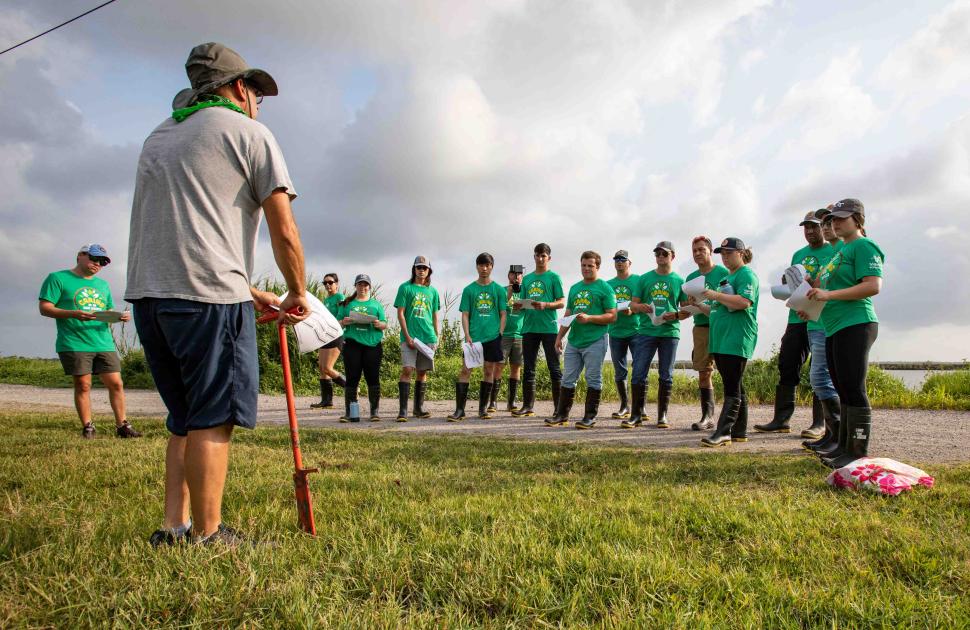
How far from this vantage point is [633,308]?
330 inches

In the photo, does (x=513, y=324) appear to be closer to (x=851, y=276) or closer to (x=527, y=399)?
(x=527, y=399)

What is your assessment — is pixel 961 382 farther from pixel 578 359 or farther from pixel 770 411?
pixel 578 359

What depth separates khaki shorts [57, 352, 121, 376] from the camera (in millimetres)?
7086

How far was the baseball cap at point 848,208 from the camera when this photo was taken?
196 inches

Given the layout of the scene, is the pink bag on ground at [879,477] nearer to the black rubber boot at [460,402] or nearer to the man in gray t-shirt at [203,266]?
the man in gray t-shirt at [203,266]

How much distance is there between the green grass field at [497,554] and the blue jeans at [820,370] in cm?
158

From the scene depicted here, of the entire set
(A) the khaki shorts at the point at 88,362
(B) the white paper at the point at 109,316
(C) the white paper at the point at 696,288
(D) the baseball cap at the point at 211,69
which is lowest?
(A) the khaki shorts at the point at 88,362

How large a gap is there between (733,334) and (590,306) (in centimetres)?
222

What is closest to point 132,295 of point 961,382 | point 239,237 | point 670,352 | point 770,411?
point 239,237

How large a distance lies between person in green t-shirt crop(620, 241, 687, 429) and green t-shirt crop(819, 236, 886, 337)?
10.2ft

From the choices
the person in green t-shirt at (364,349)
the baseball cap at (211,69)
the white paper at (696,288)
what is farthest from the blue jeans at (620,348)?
the baseball cap at (211,69)

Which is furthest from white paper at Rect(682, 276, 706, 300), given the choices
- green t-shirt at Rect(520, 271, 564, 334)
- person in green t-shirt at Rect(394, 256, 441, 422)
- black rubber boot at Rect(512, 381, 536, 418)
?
person in green t-shirt at Rect(394, 256, 441, 422)

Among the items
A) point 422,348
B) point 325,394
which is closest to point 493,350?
point 422,348

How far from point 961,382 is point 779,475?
36.0 feet
